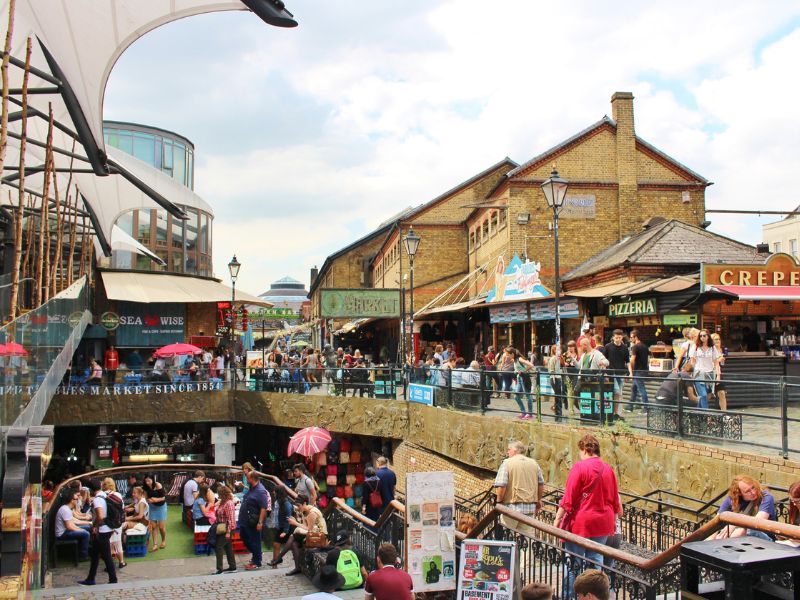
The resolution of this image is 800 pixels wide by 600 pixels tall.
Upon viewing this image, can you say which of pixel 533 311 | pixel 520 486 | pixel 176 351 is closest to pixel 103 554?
pixel 520 486

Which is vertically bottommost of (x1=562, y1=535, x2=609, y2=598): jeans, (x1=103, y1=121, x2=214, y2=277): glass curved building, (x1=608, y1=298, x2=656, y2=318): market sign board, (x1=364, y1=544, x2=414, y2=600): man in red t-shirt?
(x1=364, y1=544, x2=414, y2=600): man in red t-shirt

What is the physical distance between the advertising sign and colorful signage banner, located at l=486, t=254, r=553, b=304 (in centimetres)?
465

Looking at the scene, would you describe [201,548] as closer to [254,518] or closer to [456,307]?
[254,518]

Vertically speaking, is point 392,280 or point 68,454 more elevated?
point 392,280

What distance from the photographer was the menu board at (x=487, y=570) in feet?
19.8

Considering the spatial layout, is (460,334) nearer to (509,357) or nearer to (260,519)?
(509,357)

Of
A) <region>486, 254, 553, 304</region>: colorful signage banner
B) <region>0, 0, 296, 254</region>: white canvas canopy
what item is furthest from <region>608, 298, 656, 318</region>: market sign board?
<region>0, 0, 296, 254</region>: white canvas canopy

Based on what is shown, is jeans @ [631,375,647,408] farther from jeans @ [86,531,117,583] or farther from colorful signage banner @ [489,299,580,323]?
colorful signage banner @ [489,299,580,323]

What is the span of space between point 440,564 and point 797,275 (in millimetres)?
13779

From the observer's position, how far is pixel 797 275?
1720cm

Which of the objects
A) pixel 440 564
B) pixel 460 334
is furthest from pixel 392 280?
pixel 440 564

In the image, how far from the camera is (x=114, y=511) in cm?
1317

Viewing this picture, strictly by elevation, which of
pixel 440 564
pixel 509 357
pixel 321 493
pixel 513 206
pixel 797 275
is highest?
pixel 513 206

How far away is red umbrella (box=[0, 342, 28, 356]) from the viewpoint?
767 centimetres
